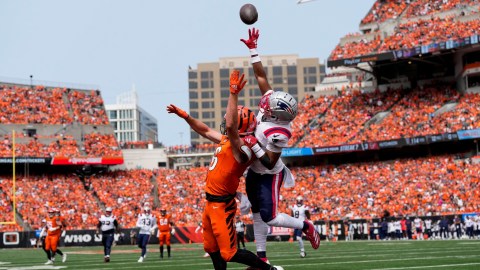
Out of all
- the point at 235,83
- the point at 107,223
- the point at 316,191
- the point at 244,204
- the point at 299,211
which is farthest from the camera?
the point at 316,191

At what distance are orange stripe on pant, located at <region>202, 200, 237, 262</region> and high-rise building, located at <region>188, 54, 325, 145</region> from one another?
414ft

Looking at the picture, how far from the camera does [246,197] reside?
31.8 feet

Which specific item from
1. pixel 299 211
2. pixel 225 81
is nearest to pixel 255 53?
pixel 299 211

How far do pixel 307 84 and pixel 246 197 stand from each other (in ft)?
419

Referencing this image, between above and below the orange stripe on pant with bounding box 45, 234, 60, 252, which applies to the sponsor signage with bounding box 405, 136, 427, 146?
above

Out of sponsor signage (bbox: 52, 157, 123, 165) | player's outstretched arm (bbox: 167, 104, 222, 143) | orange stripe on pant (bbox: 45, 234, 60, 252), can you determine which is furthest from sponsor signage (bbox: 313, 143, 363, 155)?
player's outstretched arm (bbox: 167, 104, 222, 143)

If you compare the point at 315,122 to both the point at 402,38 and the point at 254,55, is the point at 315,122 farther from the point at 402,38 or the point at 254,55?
the point at 254,55

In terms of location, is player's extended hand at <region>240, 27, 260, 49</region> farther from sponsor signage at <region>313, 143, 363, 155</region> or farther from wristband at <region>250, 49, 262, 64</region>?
sponsor signage at <region>313, 143, 363, 155</region>

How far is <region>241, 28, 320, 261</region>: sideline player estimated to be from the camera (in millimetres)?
9102

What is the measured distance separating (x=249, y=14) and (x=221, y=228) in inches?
99.7

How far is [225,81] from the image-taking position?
135375 mm

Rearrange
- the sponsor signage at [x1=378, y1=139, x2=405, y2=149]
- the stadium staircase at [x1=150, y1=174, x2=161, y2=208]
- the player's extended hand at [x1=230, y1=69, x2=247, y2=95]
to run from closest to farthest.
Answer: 1. the player's extended hand at [x1=230, y1=69, x2=247, y2=95]
2. the sponsor signage at [x1=378, y1=139, x2=405, y2=149]
3. the stadium staircase at [x1=150, y1=174, x2=161, y2=208]

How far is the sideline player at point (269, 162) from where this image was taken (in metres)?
9.10

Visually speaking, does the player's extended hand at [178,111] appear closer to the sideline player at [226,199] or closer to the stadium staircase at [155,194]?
the sideline player at [226,199]
